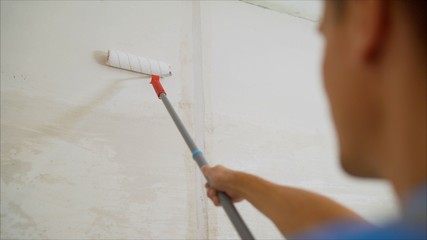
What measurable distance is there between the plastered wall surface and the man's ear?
68 cm

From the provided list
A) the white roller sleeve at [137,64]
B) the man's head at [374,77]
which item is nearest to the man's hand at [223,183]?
the man's head at [374,77]

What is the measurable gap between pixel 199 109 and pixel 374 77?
3.10 ft

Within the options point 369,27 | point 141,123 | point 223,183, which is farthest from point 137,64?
point 369,27

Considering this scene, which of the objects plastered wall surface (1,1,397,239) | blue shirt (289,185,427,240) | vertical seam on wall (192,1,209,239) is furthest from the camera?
vertical seam on wall (192,1,209,239)

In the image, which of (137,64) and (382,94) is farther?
(137,64)

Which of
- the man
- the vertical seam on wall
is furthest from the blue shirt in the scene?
the vertical seam on wall

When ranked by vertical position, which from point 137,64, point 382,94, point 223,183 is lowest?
point 223,183

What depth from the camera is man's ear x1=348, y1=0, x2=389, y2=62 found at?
0.90ft

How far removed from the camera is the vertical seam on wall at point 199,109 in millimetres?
1023

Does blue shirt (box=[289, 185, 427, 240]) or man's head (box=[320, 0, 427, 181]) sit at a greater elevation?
man's head (box=[320, 0, 427, 181])

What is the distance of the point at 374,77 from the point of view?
0.28m

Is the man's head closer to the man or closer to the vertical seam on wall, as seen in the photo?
the man

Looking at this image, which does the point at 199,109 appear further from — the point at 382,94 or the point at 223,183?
the point at 382,94

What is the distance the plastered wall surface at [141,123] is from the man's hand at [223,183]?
1.22ft
